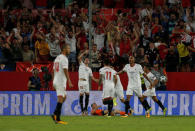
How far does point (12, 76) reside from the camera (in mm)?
22922

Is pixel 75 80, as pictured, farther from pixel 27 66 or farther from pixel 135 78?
pixel 135 78

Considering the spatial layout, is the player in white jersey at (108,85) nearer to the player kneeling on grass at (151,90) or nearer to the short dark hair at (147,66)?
the player kneeling on grass at (151,90)

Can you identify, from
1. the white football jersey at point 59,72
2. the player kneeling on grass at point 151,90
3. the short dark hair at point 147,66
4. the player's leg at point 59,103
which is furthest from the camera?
the short dark hair at point 147,66

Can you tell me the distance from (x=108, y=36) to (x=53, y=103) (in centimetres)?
385

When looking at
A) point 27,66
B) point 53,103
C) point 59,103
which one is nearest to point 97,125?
point 59,103

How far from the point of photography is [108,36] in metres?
23.4

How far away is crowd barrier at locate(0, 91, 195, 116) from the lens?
22.0 metres

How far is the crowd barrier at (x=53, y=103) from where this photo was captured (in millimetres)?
21969

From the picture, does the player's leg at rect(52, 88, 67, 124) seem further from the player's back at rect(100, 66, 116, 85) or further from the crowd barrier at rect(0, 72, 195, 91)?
the crowd barrier at rect(0, 72, 195, 91)

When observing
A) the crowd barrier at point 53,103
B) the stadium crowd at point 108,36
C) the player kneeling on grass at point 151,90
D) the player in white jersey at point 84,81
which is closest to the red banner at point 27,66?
the stadium crowd at point 108,36

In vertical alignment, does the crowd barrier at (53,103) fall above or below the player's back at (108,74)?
below

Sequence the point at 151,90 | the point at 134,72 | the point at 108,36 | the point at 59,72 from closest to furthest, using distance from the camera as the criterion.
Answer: the point at 59,72 → the point at 134,72 → the point at 151,90 → the point at 108,36

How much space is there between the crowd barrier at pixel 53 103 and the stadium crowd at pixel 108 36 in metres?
1.48

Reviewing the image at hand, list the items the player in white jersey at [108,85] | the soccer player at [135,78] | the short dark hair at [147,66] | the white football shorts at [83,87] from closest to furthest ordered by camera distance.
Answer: the player in white jersey at [108,85]
the soccer player at [135,78]
the white football shorts at [83,87]
the short dark hair at [147,66]
